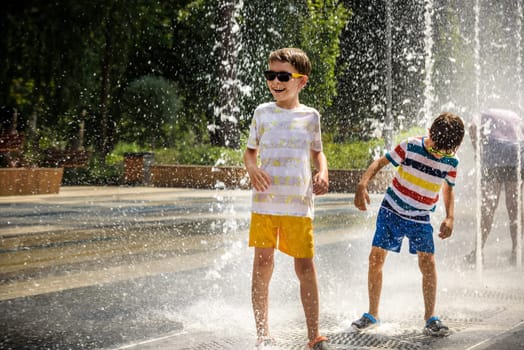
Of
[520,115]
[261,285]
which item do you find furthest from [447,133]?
[520,115]

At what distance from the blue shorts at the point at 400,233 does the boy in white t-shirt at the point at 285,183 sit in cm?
86

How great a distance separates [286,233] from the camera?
4.20m

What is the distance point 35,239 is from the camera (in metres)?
9.95

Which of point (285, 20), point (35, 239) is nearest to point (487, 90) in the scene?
point (285, 20)

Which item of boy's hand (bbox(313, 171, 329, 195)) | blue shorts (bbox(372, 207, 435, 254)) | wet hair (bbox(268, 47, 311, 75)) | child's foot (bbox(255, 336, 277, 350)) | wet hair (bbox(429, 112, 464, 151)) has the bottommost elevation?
child's foot (bbox(255, 336, 277, 350))

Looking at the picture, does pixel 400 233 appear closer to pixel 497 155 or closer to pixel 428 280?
pixel 428 280

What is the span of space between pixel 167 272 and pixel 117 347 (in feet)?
9.10

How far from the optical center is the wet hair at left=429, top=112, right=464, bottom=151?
4.78m

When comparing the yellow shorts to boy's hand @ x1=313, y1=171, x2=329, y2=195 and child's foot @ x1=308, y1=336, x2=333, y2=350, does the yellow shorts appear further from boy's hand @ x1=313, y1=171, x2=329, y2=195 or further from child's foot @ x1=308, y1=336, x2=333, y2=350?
child's foot @ x1=308, y1=336, x2=333, y2=350

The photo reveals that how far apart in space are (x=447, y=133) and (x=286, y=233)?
48.5 inches

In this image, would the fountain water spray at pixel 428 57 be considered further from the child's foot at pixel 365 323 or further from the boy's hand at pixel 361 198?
the boy's hand at pixel 361 198

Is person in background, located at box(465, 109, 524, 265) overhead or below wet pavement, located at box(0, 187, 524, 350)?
overhead

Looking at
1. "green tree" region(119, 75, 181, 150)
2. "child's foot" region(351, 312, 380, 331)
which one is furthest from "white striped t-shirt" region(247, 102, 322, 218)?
"green tree" region(119, 75, 181, 150)

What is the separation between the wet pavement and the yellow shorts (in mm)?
568
